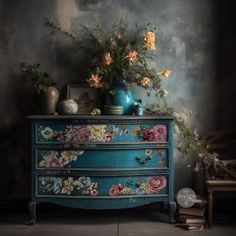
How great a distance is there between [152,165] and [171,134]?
0.32m

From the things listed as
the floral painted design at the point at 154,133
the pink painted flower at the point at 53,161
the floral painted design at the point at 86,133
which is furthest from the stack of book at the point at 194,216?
the pink painted flower at the point at 53,161

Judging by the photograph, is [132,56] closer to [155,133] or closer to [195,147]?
[155,133]

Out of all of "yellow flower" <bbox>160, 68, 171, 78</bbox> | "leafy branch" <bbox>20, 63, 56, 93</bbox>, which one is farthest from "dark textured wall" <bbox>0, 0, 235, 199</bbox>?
"yellow flower" <bbox>160, 68, 171, 78</bbox>

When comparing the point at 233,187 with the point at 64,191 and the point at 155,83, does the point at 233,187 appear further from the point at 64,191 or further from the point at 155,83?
the point at 64,191

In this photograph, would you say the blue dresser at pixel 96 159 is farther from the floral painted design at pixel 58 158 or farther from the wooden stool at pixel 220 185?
the wooden stool at pixel 220 185

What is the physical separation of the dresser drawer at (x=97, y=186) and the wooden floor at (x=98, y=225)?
30cm

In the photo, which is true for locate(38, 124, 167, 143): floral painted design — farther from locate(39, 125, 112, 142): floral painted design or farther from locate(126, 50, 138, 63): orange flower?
locate(126, 50, 138, 63): orange flower

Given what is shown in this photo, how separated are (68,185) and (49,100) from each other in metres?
0.83

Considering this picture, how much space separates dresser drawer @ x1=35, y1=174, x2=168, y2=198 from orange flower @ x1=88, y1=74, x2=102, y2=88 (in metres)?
0.84

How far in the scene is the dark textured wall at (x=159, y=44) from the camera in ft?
14.9

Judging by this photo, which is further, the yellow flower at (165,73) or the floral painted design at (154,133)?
the yellow flower at (165,73)

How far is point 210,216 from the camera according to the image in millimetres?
4113

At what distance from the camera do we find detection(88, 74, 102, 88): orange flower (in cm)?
420

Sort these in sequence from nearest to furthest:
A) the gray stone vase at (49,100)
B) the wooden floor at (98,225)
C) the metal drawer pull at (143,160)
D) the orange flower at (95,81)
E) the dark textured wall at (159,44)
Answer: the wooden floor at (98,225) → the metal drawer pull at (143,160) → the orange flower at (95,81) → the gray stone vase at (49,100) → the dark textured wall at (159,44)
